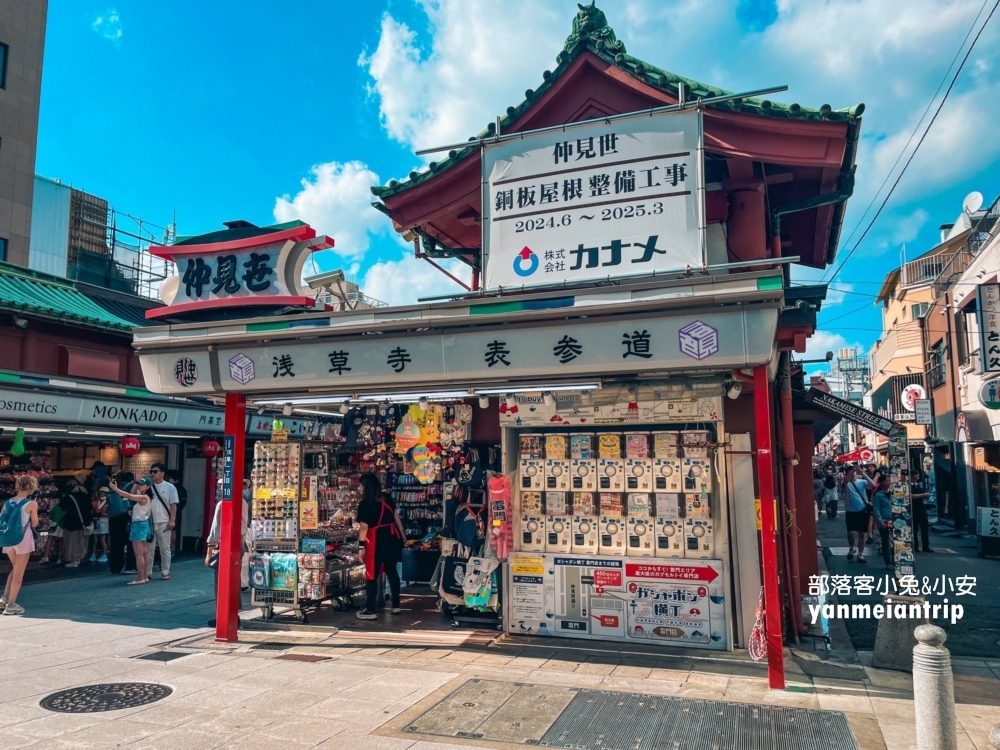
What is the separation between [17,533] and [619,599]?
30.5 feet

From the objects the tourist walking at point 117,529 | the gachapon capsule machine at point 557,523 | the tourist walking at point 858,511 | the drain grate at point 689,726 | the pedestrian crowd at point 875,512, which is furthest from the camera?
the tourist walking at point 858,511

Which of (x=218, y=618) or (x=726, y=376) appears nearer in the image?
(x=726, y=376)

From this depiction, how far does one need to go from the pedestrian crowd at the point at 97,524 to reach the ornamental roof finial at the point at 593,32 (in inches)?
419

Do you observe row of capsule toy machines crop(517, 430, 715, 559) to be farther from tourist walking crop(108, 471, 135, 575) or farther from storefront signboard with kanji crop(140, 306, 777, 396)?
tourist walking crop(108, 471, 135, 575)

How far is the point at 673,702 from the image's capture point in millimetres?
6691

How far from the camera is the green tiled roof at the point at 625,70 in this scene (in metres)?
8.22

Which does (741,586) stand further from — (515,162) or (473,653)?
(515,162)

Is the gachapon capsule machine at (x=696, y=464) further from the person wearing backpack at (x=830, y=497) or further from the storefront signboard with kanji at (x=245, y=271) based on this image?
the person wearing backpack at (x=830, y=497)

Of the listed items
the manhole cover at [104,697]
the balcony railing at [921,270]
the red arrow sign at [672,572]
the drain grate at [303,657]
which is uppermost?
the balcony railing at [921,270]

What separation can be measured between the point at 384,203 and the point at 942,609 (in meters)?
11.0

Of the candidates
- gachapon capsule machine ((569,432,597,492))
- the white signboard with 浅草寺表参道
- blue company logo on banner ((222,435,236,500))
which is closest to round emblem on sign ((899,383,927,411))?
gachapon capsule machine ((569,432,597,492))

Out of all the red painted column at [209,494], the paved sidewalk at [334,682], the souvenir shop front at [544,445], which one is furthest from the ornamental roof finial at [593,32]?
the red painted column at [209,494]

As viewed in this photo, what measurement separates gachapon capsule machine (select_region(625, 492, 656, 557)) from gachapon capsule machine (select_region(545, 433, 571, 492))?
898mm

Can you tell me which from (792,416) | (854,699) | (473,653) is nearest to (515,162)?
(792,416)
